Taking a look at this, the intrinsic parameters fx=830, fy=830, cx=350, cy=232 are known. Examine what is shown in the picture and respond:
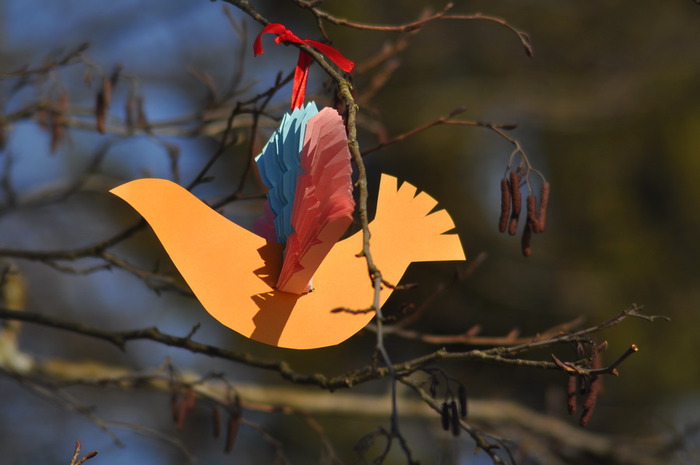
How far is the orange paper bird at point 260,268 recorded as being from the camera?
867mm

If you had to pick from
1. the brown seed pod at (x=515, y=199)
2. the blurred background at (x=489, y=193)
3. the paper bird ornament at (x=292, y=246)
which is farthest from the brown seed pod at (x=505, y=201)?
the blurred background at (x=489, y=193)

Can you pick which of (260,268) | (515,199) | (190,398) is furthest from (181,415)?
(515,199)

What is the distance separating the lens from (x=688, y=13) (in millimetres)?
6051

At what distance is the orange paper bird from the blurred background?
9.23ft

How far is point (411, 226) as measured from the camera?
97 cm

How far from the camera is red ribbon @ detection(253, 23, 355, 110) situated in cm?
87

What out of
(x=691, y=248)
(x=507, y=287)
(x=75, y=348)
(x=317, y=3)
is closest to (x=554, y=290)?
(x=507, y=287)

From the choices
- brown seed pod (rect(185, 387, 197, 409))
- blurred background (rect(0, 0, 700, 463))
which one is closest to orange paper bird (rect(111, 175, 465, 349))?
brown seed pod (rect(185, 387, 197, 409))

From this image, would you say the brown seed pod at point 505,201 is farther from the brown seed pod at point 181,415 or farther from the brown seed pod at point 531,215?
the brown seed pod at point 181,415

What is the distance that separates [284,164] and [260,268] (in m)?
0.12

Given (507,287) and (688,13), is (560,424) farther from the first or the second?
(688,13)

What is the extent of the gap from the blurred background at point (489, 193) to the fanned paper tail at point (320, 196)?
2903 millimetres

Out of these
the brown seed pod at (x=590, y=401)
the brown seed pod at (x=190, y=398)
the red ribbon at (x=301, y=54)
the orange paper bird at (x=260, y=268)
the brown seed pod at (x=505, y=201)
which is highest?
the red ribbon at (x=301, y=54)

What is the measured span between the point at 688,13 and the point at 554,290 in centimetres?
263
